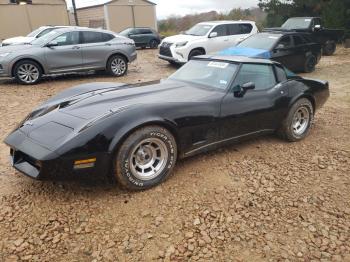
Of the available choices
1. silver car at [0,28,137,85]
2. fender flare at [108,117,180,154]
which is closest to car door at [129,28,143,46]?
silver car at [0,28,137,85]

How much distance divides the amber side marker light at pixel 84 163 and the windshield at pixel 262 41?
333 inches

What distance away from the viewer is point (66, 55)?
32.5ft

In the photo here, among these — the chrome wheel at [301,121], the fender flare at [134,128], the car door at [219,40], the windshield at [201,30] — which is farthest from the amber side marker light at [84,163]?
the windshield at [201,30]

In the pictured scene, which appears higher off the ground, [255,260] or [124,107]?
[124,107]

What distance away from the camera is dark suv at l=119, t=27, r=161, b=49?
21603 mm

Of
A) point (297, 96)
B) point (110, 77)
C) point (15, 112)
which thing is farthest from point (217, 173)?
point (110, 77)

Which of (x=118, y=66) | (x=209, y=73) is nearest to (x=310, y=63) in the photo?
(x=118, y=66)

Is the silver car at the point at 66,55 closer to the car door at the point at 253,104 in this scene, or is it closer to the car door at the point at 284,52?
the car door at the point at 284,52

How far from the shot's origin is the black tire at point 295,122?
5.11 meters

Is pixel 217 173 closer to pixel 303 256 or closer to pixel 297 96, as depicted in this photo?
pixel 303 256

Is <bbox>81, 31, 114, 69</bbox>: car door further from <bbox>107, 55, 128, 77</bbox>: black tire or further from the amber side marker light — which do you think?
the amber side marker light

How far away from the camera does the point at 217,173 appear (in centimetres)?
421

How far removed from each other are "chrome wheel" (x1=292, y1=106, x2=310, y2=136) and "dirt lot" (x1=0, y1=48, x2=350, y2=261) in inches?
22.0

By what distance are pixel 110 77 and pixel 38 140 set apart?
7.86 m
